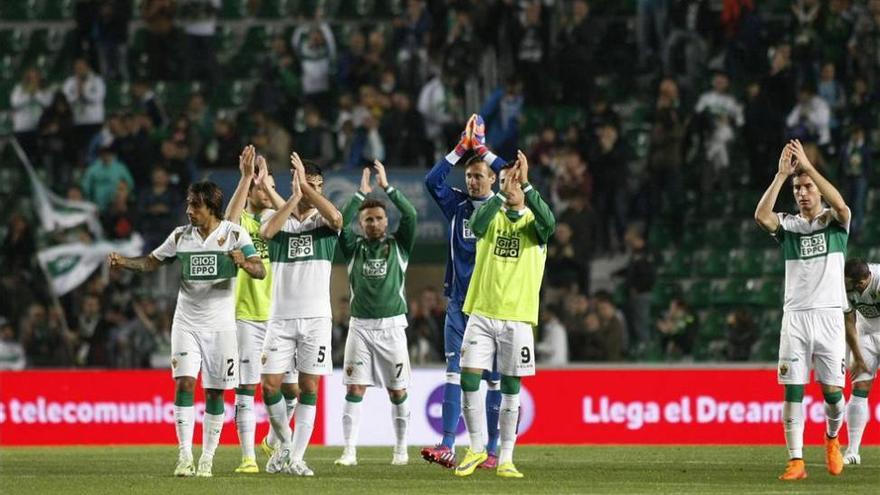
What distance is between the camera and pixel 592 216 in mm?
23328

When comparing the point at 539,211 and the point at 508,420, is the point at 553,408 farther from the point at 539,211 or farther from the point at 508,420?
the point at 539,211

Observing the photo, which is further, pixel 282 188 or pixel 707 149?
pixel 707 149

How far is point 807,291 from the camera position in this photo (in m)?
14.0

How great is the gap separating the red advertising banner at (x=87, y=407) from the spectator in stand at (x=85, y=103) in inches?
234

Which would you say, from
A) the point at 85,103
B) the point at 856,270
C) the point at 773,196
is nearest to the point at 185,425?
the point at 773,196

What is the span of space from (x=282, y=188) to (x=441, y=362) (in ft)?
10.8

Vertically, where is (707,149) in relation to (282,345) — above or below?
above

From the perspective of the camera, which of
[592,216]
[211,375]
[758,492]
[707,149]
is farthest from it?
[707,149]

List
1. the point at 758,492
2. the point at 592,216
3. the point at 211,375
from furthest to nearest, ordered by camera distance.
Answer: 1. the point at 592,216
2. the point at 211,375
3. the point at 758,492

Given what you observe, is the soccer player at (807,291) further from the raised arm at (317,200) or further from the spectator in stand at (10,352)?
the spectator in stand at (10,352)

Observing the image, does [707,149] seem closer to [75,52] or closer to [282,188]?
[282,188]

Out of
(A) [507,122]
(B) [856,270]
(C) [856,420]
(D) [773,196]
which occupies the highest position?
(A) [507,122]

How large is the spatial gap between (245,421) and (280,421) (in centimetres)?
31

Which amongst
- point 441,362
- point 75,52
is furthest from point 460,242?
point 75,52
